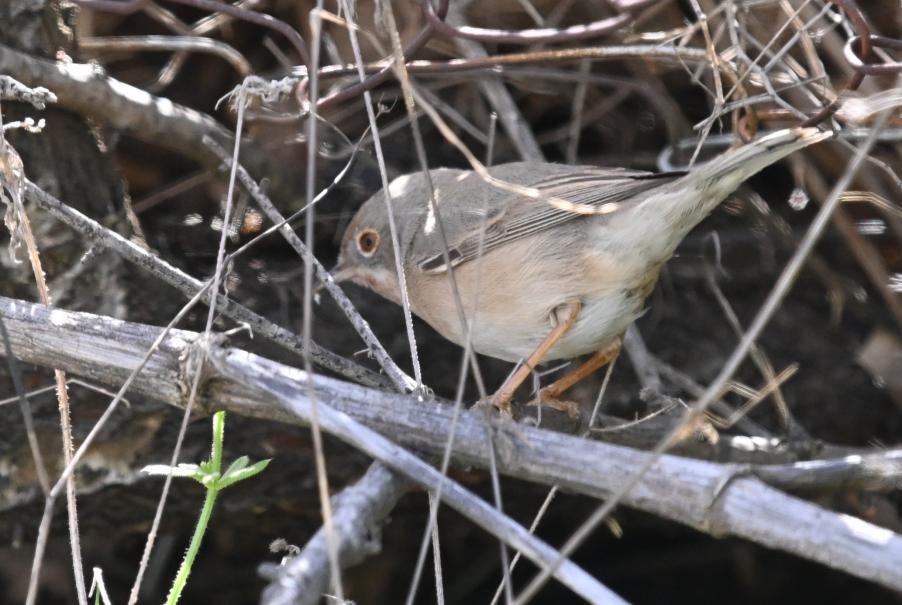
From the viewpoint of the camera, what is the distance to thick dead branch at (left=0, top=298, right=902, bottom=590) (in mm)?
1744

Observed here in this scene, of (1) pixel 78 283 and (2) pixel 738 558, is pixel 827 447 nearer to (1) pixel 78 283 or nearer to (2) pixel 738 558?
(2) pixel 738 558

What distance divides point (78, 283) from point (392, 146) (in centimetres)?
161

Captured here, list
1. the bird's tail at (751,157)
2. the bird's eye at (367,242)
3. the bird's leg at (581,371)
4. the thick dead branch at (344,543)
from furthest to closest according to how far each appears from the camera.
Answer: the bird's eye at (367,242) → the bird's leg at (581,371) → the bird's tail at (751,157) → the thick dead branch at (344,543)

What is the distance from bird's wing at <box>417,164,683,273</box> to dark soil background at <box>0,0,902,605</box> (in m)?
0.58

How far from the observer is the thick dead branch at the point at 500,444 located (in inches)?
68.7

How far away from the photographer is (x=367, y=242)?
11.9 ft

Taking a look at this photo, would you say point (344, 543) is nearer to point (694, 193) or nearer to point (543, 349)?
point (543, 349)

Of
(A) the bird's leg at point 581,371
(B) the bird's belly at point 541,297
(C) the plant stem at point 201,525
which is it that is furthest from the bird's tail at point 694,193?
(C) the plant stem at point 201,525

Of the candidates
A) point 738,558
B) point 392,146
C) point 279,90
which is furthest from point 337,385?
point 738,558

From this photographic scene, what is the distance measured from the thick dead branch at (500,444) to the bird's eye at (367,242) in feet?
4.34

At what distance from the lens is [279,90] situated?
2.73 metres

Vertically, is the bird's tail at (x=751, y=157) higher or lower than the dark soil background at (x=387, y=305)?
higher

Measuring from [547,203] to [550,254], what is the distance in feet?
0.53

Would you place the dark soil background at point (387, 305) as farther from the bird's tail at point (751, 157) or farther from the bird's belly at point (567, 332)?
the bird's tail at point (751, 157)
